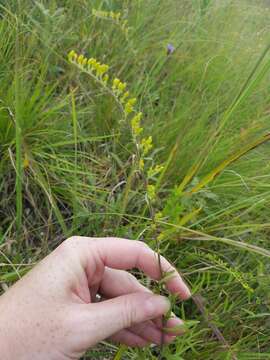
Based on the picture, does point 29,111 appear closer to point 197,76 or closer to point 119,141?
point 119,141

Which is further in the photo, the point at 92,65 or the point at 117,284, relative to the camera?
the point at 117,284

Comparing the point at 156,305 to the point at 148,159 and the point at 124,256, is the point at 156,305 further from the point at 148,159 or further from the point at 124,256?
the point at 148,159

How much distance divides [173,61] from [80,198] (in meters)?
0.89

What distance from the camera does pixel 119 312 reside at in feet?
3.02

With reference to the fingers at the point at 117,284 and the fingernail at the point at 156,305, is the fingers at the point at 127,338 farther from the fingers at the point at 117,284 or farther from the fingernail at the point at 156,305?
the fingernail at the point at 156,305

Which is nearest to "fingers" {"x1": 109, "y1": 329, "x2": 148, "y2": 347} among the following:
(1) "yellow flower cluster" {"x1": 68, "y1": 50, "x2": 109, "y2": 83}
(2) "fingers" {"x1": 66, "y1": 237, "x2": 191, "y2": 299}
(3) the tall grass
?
(3) the tall grass

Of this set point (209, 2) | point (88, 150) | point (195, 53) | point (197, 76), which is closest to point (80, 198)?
point (88, 150)

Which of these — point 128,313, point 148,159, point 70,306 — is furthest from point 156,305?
point 148,159

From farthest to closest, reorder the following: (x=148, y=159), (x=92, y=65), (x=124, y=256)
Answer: (x=148, y=159) < (x=124, y=256) < (x=92, y=65)

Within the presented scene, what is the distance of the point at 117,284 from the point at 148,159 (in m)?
0.33

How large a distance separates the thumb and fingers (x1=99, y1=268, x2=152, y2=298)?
0.14 m

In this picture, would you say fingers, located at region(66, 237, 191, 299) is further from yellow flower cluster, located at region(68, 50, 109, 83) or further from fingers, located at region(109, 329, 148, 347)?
yellow flower cluster, located at region(68, 50, 109, 83)

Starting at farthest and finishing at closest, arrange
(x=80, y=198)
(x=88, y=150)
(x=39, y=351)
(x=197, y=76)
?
(x=197, y=76) → (x=88, y=150) → (x=80, y=198) → (x=39, y=351)

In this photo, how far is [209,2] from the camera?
2.28 meters
